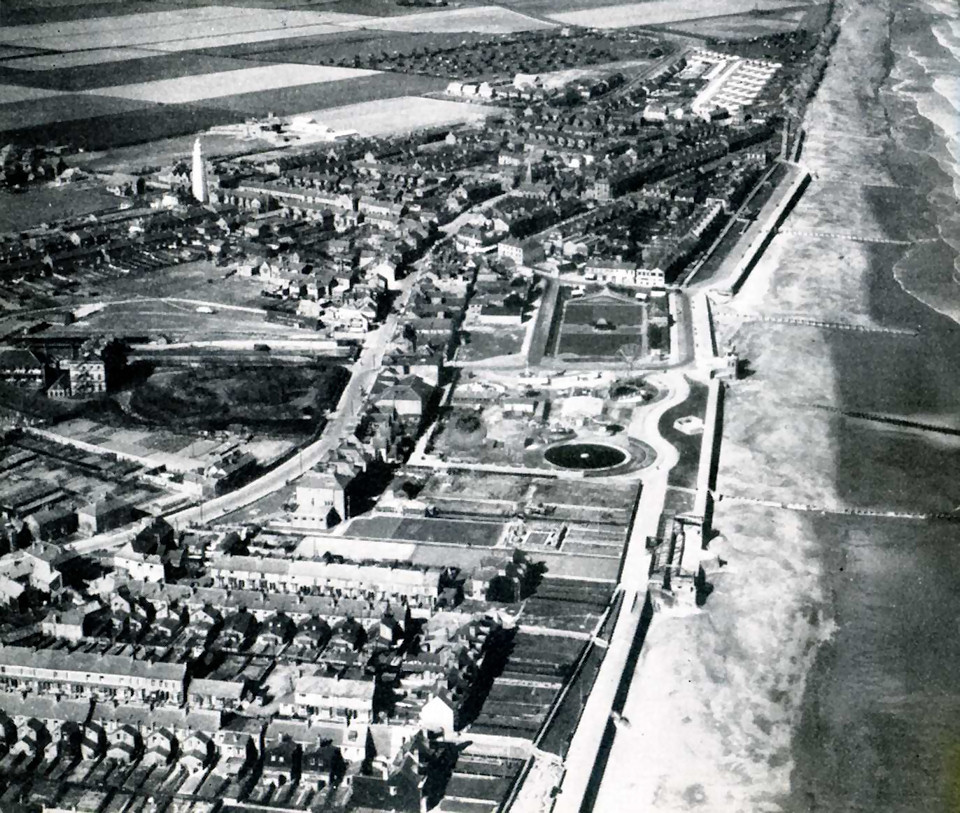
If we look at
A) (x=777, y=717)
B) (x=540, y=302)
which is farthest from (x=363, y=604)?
(x=540, y=302)

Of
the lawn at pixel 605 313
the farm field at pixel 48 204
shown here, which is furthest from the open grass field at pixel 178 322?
the farm field at pixel 48 204

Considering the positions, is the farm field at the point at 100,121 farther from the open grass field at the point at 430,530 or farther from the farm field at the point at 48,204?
the open grass field at the point at 430,530

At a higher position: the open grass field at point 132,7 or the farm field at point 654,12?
the farm field at point 654,12

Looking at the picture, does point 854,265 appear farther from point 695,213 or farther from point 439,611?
point 439,611

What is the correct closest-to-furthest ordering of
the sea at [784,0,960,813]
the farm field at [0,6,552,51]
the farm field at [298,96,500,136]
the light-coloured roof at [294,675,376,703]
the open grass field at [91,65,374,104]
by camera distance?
the sea at [784,0,960,813], the light-coloured roof at [294,675,376,703], the farm field at [298,96,500,136], the open grass field at [91,65,374,104], the farm field at [0,6,552,51]

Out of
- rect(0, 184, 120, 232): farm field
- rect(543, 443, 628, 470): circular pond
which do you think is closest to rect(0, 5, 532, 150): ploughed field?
rect(0, 184, 120, 232): farm field

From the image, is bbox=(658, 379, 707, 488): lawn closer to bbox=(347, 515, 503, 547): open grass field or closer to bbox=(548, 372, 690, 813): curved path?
bbox=(548, 372, 690, 813): curved path

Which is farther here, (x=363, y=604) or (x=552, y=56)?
(x=552, y=56)
